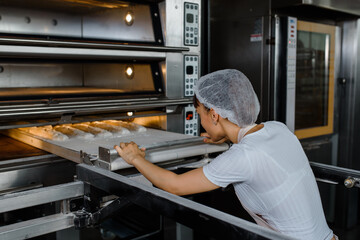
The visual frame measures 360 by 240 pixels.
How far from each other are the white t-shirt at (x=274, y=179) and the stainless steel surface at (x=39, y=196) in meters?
0.48

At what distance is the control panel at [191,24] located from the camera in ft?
8.14

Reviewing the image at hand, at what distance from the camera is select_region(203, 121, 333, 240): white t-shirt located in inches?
53.6

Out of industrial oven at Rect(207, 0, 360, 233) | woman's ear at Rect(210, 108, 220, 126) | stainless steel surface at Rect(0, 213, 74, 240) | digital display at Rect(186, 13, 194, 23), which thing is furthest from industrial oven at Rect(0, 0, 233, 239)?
industrial oven at Rect(207, 0, 360, 233)

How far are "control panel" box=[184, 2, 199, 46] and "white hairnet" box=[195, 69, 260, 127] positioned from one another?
105 cm

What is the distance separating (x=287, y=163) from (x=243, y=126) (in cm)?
23

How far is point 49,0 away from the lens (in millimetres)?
2391

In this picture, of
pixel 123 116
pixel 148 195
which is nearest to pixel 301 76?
pixel 123 116

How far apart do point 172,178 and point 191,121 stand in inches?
46.3

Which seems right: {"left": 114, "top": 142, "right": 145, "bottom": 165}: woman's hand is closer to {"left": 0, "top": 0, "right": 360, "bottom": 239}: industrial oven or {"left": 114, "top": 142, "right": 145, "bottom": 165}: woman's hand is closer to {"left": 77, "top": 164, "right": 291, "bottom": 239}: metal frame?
{"left": 0, "top": 0, "right": 360, "bottom": 239}: industrial oven

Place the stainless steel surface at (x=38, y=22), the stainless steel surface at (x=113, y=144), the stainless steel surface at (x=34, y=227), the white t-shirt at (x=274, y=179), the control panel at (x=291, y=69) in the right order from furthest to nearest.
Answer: the control panel at (x=291, y=69) → the stainless steel surface at (x=38, y=22) → the stainless steel surface at (x=113, y=144) → the white t-shirt at (x=274, y=179) → the stainless steel surface at (x=34, y=227)

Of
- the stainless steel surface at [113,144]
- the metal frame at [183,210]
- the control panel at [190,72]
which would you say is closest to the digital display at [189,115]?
the control panel at [190,72]

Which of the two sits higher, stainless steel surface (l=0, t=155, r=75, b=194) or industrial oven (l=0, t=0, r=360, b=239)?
industrial oven (l=0, t=0, r=360, b=239)

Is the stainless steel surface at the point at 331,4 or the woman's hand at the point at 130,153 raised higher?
the stainless steel surface at the point at 331,4

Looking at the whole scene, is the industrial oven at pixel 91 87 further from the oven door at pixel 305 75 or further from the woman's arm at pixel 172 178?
the oven door at pixel 305 75
